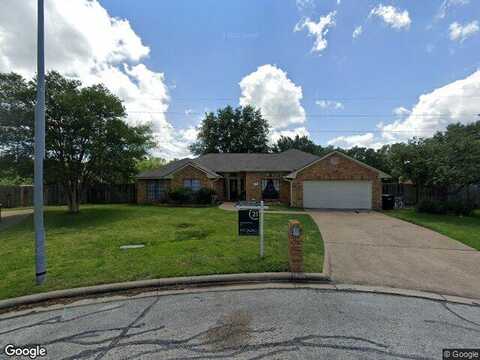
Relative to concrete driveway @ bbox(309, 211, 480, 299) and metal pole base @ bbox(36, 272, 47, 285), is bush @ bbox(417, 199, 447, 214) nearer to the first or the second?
concrete driveway @ bbox(309, 211, 480, 299)

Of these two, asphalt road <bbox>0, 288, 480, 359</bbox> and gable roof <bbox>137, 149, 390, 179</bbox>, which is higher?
gable roof <bbox>137, 149, 390, 179</bbox>

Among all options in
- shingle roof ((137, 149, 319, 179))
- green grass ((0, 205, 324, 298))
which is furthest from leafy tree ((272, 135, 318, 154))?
green grass ((0, 205, 324, 298))

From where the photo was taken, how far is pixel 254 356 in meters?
2.66

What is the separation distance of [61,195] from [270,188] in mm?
18226

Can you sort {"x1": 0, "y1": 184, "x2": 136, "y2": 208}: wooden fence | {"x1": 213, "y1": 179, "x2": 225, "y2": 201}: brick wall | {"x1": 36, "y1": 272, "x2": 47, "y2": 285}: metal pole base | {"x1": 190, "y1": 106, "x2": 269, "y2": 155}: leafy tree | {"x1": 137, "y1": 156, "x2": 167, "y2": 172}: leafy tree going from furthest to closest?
{"x1": 190, "y1": 106, "x2": 269, "y2": 155}: leafy tree
{"x1": 137, "y1": 156, "x2": 167, "y2": 172}: leafy tree
{"x1": 213, "y1": 179, "x2": 225, "y2": 201}: brick wall
{"x1": 0, "y1": 184, "x2": 136, "y2": 208}: wooden fence
{"x1": 36, "y1": 272, "x2": 47, "y2": 285}: metal pole base

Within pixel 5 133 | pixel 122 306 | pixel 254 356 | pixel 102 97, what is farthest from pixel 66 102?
pixel 254 356

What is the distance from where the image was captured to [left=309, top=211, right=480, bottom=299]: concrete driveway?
4750mm

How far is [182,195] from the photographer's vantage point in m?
18.7

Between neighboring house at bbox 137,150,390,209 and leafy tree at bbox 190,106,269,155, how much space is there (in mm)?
16618

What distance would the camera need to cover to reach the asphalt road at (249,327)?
2.76 m

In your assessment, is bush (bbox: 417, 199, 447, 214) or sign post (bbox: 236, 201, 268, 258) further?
bush (bbox: 417, 199, 447, 214)

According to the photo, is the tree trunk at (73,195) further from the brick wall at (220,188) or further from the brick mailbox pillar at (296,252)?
the brick mailbox pillar at (296,252)

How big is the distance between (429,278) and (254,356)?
4353 millimetres

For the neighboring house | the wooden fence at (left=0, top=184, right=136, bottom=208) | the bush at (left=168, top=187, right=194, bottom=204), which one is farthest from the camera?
the wooden fence at (left=0, top=184, right=136, bottom=208)
